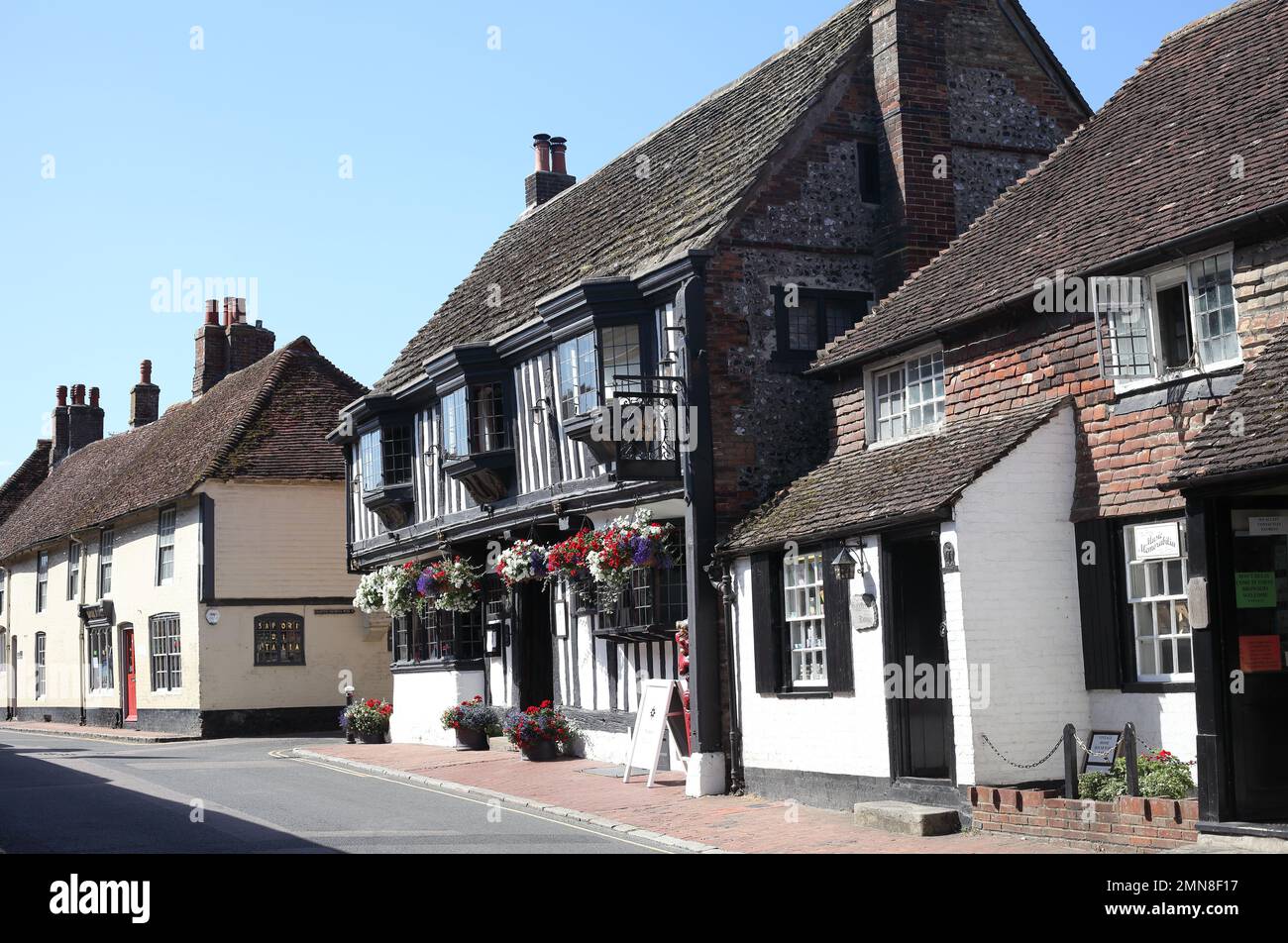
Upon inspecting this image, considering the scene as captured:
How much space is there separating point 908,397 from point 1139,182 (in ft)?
11.1

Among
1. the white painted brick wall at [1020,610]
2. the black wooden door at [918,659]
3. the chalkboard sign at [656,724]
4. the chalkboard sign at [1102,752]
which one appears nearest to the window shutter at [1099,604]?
the white painted brick wall at [1020,610]

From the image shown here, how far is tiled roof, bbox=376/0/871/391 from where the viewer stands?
1919 centimetres

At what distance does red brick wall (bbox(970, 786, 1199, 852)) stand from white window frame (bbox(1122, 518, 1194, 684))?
1491 mm

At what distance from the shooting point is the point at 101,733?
115 feet

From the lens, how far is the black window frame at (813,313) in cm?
1848

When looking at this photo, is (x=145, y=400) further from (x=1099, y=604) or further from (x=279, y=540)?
(x=1099, y=604)

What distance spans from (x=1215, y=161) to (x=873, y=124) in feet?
20.7

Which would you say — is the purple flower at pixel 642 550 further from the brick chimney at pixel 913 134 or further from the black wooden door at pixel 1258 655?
the black wooden door at pixel 1258 655

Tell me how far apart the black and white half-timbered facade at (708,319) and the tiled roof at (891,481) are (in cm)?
99

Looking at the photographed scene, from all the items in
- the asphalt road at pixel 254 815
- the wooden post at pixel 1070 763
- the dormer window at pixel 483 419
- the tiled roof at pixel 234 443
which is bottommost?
the asphalt road at pixel 254 815

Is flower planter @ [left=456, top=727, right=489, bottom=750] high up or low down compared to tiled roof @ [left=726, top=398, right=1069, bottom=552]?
down

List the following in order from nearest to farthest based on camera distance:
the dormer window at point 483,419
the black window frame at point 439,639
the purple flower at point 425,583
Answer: the dormer window at point 483,419, the purple flower at point 425,583, the black window frame at point 439,639

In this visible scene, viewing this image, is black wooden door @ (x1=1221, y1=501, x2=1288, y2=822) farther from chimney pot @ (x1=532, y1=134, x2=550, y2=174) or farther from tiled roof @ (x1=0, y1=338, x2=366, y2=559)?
tiled roof @ (x1=0, y1=338, x2=366, y2=559)

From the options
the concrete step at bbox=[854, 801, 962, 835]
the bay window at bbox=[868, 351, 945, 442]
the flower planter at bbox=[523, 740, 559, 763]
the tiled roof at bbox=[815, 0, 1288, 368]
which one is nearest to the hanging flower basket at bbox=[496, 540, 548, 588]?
the flower planter at bbox=[523, 740, 559, 763]
